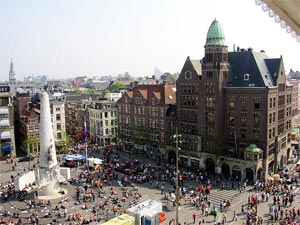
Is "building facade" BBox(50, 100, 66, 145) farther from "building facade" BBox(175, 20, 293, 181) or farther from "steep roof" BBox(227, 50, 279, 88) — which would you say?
"steep roof" BBox(227, 50, 279, 88)

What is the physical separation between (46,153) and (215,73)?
31.5 meters

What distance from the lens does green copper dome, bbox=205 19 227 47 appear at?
61.3 meters

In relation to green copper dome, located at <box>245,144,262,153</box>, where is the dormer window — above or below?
above

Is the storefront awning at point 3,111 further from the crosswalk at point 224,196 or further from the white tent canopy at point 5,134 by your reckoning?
the crosswalk at point 224,196

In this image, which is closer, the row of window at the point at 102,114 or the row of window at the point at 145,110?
the row of window at the point at 145,110

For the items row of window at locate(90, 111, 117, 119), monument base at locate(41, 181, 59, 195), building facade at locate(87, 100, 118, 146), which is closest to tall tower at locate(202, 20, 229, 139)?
monument base at locate(41, 181, 59, 195)

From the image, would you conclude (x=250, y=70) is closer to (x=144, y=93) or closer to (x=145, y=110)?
(x=145, y=110)

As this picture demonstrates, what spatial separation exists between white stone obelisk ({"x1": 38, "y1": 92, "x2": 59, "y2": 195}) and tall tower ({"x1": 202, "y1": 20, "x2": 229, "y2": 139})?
2831 centimetres

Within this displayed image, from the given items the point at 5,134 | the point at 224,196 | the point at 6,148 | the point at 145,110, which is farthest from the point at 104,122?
the point at 224,196

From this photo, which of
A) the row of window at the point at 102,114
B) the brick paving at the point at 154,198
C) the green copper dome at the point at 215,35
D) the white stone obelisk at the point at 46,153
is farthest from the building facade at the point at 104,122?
the green copper dome at the point at 215,35

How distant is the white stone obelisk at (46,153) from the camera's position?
5209 centimetres

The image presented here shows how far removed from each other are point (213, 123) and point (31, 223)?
35.1 metres

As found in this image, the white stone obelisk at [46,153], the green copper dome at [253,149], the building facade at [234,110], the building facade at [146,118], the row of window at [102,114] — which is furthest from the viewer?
the row of window at [102,114]

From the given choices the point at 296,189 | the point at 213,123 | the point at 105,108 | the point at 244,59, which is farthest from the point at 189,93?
the point at 105,108
